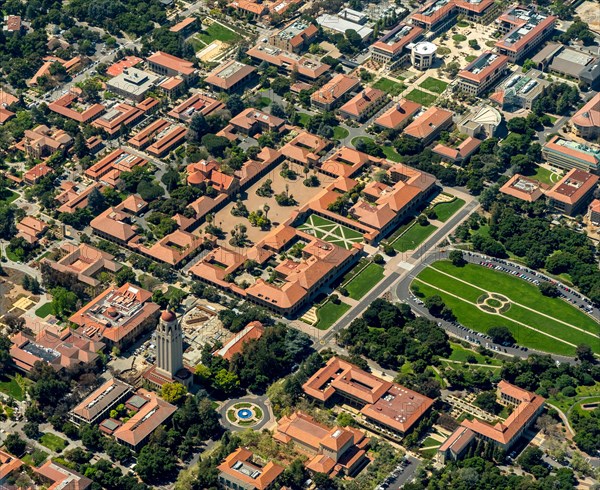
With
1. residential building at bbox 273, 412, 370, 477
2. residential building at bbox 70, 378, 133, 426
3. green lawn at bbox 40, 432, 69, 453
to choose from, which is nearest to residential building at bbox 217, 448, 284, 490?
residential building at bbox 273, 412, 370, 477

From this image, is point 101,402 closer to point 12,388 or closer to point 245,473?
point 12,388

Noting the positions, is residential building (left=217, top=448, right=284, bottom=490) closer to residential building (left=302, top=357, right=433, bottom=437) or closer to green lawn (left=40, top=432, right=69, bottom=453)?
residential building (left=302, top=357, right=433, bottom=437)

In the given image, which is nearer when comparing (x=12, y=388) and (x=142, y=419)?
(x=142, y=419)

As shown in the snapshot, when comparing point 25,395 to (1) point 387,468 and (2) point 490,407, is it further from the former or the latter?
(2) point 490,407

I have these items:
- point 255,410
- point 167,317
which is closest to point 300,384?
point 255,410

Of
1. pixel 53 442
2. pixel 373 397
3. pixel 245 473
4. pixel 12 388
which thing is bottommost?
pixel 53 442

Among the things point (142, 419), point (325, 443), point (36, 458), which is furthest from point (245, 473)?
point (36, 458)
